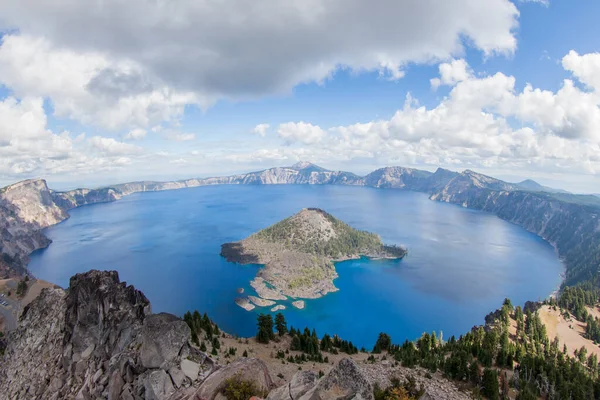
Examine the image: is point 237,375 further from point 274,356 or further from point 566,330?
point 566,330

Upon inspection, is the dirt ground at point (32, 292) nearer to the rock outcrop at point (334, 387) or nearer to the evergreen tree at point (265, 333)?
the evergreen tree at point (265, 333)

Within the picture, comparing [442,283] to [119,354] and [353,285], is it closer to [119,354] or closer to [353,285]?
[353,285]

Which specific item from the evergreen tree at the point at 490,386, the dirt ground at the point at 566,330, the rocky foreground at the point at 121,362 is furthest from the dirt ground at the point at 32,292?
the dirt ground at the point at 566,330

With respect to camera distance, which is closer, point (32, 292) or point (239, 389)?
point (239, 389)

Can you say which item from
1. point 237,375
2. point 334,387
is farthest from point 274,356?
point 334,387

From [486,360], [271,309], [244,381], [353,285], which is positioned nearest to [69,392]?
[244,381]

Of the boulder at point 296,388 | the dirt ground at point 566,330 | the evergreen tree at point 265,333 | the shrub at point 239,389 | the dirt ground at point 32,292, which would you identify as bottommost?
the dirt ground at point 566,330

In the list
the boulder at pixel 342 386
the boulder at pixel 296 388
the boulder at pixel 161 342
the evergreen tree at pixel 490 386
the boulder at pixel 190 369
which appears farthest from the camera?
the evergreen tree at pixel 490 386
